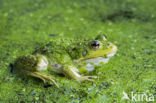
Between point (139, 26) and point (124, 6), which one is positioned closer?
point (139, 26)

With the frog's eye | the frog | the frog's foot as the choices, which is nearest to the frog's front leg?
the frog

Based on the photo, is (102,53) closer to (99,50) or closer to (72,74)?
(99,50)

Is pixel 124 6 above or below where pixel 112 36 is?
above

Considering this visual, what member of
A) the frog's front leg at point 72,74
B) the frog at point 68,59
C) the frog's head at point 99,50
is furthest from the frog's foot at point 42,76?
the frog's head at point 99,50

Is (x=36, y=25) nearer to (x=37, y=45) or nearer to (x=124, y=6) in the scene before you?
(x=37, y=45)

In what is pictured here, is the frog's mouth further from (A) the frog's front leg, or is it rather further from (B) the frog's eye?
(A) the frog's front leg

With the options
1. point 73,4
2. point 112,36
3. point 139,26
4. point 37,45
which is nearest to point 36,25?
point 37,45
